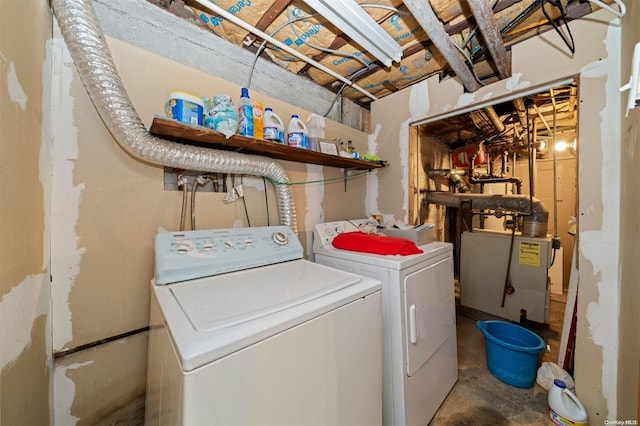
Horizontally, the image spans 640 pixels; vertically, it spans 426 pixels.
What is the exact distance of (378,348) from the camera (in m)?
1.01

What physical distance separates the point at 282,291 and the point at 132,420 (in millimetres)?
1034

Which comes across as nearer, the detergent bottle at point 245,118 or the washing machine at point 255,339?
the washing machine at point 255,339

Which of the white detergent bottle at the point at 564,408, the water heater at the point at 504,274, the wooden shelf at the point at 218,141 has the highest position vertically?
the wooden shelf at the point at 218,141

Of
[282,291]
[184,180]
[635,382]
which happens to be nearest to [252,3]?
[184,180]

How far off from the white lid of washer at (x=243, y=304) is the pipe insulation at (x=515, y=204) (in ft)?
7.32

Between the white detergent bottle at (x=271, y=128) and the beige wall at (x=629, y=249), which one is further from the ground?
the white detergent bottle at (x=271, y=128)

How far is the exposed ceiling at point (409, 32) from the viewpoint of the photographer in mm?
1307

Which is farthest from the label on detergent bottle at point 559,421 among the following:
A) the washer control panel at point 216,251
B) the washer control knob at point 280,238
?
the washer control knob at point 280,238

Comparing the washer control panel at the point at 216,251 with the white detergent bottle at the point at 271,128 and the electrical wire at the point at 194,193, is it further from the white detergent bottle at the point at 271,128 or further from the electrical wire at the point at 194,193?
the white detergent bottle at the point at 271,128

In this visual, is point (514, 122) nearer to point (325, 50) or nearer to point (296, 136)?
point (325, 50)

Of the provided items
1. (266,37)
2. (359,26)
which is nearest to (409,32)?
(359,26)

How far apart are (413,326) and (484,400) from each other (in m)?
0.94

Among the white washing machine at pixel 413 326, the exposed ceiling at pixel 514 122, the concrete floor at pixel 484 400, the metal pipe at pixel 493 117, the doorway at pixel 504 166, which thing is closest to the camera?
the white washing machine at pixel 413 326

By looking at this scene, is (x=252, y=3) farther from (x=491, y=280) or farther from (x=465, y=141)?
(x=465, y=141)
